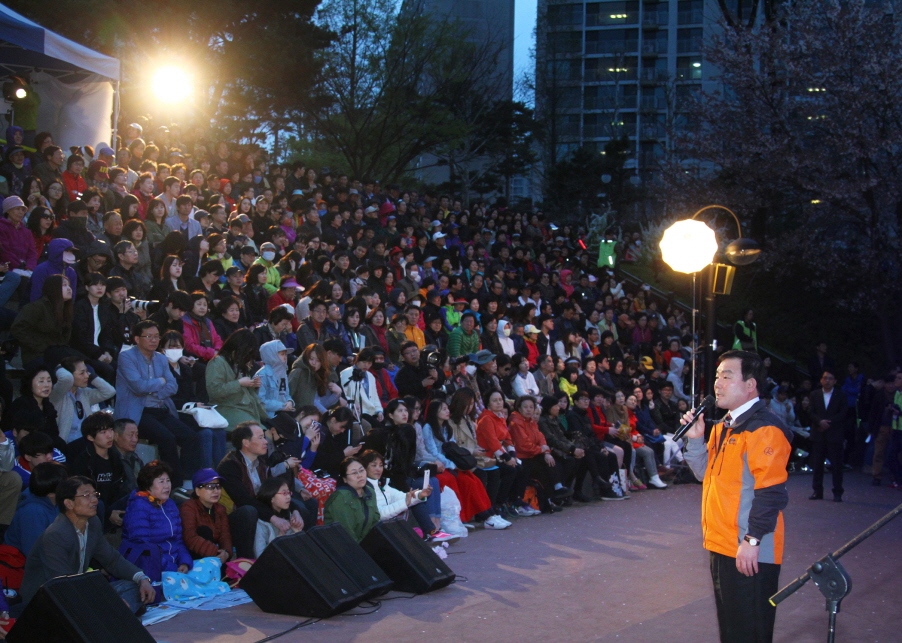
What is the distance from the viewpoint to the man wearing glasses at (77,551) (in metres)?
5.85

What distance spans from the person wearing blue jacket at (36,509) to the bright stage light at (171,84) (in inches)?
747

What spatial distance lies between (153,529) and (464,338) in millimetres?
8022

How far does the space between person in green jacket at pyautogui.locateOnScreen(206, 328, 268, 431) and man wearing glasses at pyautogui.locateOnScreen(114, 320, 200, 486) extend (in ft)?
1.45

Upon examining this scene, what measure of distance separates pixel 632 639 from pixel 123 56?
21520mm

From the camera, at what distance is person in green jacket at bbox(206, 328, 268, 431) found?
8531 millimetres

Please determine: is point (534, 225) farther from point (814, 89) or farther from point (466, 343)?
point (466, 343)

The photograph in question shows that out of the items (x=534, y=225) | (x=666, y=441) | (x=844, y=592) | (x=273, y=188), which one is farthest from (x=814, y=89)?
(x=844, y=592)

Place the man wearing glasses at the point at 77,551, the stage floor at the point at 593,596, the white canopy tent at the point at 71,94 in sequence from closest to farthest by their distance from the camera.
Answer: the man wearing glasses at the point at 77,551 → the stage floor at the point at 593,596 → the white canopy tent at the point at 71,94

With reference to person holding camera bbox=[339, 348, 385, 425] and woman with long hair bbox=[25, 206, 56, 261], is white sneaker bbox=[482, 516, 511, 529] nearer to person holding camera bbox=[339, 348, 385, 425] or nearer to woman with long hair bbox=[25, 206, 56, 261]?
person holding camera bbox=[339, 348, 385, 425]

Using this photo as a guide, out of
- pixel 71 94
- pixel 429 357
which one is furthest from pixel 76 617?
pixel 71 94

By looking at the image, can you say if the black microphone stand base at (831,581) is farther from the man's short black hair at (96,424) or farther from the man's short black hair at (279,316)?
the man's short black hair at (279,316)

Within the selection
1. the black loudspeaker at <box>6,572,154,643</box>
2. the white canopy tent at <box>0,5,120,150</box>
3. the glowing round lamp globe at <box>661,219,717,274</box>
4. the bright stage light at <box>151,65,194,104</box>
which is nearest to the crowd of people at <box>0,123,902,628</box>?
Answer: the white canopy tent at <box>0,5,120,150</box>

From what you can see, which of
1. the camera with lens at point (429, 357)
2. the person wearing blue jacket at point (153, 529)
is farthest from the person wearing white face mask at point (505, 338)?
the person wearing blue jacket at point (153, 529)

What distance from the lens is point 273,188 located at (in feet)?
57.8
